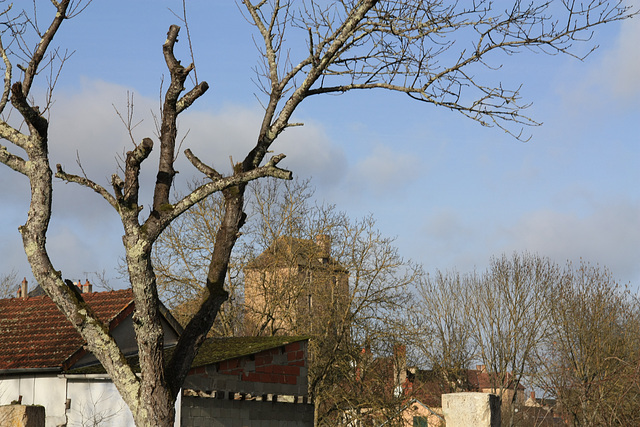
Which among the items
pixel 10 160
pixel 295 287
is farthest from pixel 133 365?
pixel 295 287

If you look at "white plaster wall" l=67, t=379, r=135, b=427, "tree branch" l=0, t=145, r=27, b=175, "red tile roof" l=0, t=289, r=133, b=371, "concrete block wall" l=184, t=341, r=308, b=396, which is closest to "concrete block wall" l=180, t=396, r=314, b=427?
"concrete block wall" l=184, t=341, r=308, b=396

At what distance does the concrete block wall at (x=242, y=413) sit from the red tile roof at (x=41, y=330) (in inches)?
134

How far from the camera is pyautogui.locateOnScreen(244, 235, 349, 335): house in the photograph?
1102 inches

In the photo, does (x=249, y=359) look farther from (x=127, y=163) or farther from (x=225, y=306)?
(x=225, y=306)

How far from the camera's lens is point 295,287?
28.6 m

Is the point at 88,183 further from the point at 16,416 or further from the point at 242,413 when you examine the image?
the point at 242,413

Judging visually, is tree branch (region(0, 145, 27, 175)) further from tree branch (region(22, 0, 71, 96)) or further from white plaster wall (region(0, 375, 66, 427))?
white plaster wall (region(0, 375, 66, 427))

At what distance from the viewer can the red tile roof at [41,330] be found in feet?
53.4

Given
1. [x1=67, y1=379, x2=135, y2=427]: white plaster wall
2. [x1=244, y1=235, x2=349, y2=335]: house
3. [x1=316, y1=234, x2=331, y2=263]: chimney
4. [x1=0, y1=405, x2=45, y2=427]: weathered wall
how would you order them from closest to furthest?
[x1=0, y1=405, x2=45, y2=427]: weathered wall < [x1=67, y1=379, x2=135, y2=427]: white plaster wall < [x1=244, y1=235, x2=349, y2=335]: house < [x1=316, y1=234, x2=331, y2=263]: chimney

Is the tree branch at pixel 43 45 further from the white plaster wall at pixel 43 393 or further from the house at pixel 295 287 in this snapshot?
the house at pixel 295 287

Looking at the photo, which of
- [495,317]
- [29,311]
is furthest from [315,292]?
[495,317]

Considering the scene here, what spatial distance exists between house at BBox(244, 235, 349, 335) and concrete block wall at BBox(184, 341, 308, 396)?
35.4ft

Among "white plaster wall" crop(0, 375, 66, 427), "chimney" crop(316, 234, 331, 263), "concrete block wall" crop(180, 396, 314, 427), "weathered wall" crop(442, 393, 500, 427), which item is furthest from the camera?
"chimney" crop(316, 234, 331, 263)

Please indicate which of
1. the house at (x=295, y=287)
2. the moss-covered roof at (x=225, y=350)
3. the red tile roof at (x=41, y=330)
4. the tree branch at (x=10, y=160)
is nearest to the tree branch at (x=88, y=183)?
the tree branch at (x=10, y=160)
